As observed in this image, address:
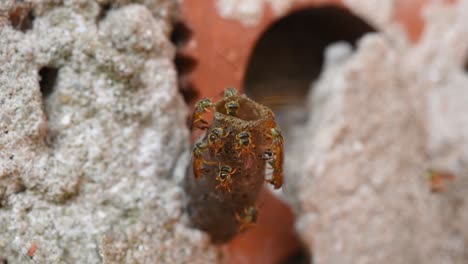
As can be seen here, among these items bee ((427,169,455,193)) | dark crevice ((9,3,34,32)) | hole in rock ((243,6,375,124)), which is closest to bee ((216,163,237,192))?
dark crevice ((9,3,34,32))

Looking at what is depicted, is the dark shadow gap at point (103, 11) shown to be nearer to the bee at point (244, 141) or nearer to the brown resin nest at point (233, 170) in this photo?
the brown resin nest at point (233, 170)

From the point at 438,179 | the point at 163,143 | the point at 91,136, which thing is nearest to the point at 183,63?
the point at 163,143

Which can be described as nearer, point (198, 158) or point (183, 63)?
point (198, 158)

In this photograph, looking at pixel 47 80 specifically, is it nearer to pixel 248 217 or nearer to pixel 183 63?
pixel 183 63

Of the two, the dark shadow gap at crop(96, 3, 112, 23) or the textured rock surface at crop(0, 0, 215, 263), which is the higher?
the dark shadow gap at crop(96, 3, 112, 23)

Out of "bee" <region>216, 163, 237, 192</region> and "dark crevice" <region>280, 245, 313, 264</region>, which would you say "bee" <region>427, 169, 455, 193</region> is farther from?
"bee" <region>216, 163, 237, 192</region>

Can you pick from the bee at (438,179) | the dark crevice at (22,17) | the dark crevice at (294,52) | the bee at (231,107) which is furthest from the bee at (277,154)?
the bee at (438,179)

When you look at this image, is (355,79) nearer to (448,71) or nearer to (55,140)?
Result: (448,71)
